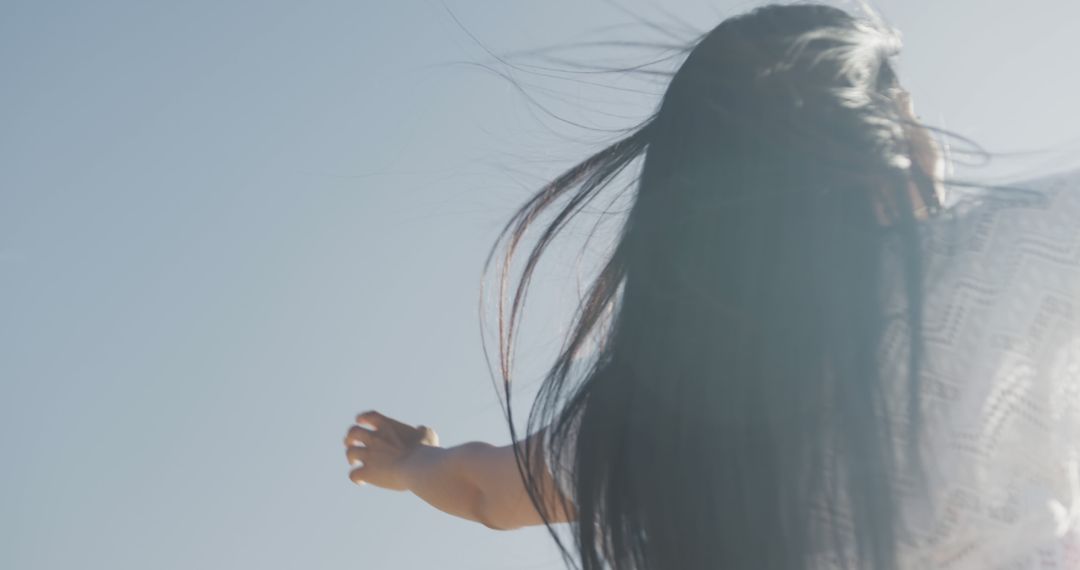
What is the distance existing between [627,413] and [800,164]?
503mm

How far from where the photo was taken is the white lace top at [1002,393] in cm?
169

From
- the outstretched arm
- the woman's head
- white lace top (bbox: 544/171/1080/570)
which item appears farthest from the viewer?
the outstretched arm

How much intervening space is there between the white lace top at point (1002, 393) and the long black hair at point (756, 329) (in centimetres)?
4

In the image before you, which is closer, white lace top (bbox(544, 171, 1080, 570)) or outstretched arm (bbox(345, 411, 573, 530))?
white lace top (bbox(544, 171, 1080, 570))

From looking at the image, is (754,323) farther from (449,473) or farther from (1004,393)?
(449,473)

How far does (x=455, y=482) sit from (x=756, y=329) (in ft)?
2.69

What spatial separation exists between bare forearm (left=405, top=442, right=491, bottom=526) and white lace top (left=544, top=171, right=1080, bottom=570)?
870 millimetres

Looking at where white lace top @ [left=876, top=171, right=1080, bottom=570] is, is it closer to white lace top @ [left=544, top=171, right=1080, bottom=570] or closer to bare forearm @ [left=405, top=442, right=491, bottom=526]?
white lace top @ [left=544, top=171, right=1080, bottom=570]

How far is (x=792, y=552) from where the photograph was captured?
5.64 feet

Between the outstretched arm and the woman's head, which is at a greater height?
the woman's head

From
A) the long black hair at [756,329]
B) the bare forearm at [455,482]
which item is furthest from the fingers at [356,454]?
the long black hair at [756,329]

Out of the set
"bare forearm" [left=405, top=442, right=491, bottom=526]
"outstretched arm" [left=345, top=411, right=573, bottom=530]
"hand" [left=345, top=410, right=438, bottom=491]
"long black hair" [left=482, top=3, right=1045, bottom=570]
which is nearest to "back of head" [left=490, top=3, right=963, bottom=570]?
"long black hair" [left=482, top=3, right=1045, bottom=570]

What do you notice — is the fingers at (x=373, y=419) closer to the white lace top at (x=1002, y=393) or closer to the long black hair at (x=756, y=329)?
the long black hair at (x=756, y=329)

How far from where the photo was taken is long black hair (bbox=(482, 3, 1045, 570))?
68.1 inches
